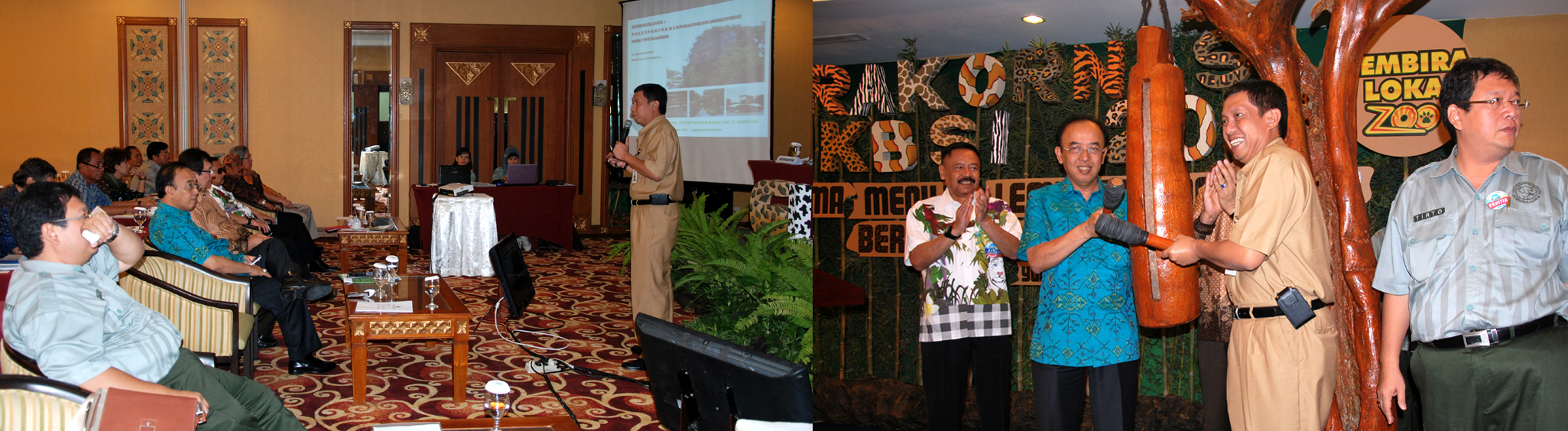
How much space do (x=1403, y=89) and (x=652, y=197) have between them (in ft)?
10.8

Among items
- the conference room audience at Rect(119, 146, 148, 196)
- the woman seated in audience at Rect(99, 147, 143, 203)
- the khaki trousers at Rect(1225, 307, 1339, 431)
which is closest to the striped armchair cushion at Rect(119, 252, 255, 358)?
the khaki trousers at Rect(1225, 307, 1339, 431)

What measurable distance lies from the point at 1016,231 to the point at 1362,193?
62cm

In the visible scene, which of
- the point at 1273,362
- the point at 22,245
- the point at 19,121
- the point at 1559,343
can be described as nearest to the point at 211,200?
the point at 22,245

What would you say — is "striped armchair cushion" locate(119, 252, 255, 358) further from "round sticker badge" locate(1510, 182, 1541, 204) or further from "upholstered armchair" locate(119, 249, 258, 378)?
"round sticker badge" locate(1510, 182, 1541, 204)

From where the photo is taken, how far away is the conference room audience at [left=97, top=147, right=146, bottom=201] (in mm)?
7434

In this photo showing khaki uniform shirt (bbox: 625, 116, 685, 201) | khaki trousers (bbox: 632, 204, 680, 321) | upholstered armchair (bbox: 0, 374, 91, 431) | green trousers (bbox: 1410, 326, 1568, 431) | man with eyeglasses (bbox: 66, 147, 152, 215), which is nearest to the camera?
green trousers (bbox: 1410, 326, 1568, 431)

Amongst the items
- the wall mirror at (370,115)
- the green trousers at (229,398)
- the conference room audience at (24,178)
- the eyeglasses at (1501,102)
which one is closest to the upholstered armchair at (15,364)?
the green trousers at (229,398)

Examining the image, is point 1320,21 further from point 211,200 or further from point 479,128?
point 479,128

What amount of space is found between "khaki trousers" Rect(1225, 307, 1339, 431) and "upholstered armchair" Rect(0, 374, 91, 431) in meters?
2.35

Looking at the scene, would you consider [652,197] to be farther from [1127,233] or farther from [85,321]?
[1127,233]

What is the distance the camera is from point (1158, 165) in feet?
4.60

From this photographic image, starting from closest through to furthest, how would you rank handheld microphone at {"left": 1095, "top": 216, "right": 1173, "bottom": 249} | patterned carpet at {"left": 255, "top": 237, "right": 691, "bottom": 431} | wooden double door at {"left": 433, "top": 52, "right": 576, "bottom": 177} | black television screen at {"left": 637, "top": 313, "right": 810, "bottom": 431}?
black television screen at {"left": 637, "top": 313, "right": 810, "bottom": 431} → handheld microphone at {"left": 1095, "top": 216, "right": 1173, "bottom": 249} → patterned carpet at {"left": 255, "top": 237, "right": 691, "bottom": 431} → wooden double door at {"left": 433, "top": 52, "right": 576, "bottom": 177}

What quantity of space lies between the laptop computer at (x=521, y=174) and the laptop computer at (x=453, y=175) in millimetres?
442

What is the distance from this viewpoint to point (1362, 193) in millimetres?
1578
